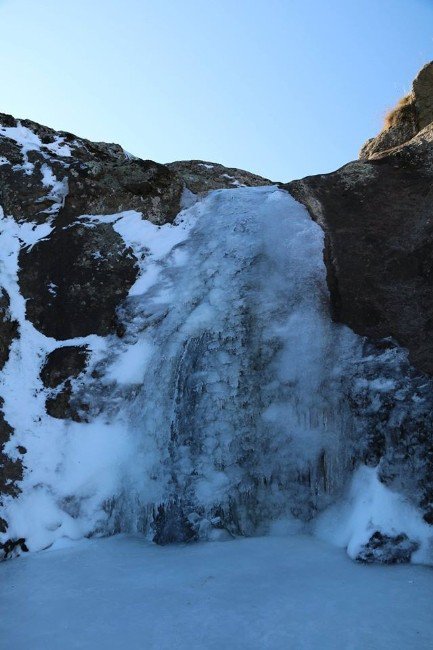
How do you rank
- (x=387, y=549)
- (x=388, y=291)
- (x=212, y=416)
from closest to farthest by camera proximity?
(x=387, y=549)
(x=212, y=416)
(x=388, y=291)

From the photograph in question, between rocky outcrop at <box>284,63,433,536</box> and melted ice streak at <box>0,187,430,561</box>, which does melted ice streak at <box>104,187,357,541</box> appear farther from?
rocky outcrop at <box>284,63,433,536</box>

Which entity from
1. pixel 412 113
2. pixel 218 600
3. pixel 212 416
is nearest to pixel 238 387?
pixel 212 416

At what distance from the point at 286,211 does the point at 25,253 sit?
3.50 metres

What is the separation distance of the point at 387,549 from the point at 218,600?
1.40m

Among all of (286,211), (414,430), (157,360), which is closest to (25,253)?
(157,360)

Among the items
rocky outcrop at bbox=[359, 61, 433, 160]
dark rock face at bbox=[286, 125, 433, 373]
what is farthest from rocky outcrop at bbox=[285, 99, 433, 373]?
rocky outcrop at bbox=[359, 61, 433, 160]

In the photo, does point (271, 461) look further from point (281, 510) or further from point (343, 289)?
point (343, 289)

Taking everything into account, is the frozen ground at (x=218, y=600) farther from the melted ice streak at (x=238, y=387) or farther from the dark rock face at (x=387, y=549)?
the melted ice streak at (x=238, y=387)

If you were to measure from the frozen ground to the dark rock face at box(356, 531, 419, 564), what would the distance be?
0.34 ft

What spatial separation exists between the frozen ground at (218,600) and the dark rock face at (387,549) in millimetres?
104

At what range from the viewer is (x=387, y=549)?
15.0 ft

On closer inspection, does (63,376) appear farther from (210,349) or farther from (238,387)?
(238,387)

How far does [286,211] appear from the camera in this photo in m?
7.95

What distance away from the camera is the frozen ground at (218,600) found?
11.5ft
